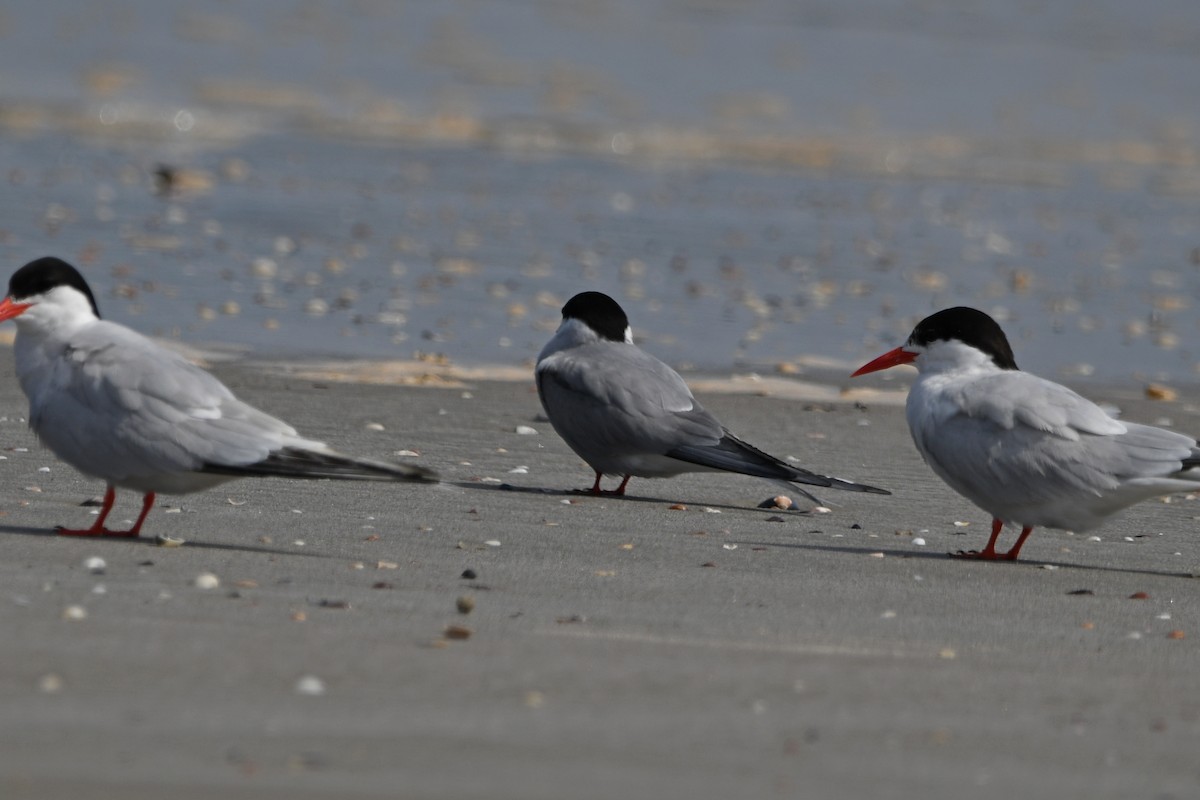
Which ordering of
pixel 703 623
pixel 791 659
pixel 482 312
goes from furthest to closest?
pixel 482 312 < pixel 703 623 < pixel 791 659

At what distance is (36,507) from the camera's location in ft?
17.4

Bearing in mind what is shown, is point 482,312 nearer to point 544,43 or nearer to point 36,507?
point 36,507

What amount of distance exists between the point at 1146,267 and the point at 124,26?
1861cm

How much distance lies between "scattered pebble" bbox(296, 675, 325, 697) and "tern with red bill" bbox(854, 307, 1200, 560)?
2.49m

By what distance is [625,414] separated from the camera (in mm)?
6328

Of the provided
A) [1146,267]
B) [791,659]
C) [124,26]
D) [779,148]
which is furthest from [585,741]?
[124,26]

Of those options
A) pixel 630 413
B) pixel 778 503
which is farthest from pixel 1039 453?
pixel 630 413

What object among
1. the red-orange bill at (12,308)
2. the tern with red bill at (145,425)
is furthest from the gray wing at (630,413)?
the red-orange bill at (12,308)

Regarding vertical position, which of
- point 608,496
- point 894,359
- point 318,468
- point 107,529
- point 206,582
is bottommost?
point 608,496

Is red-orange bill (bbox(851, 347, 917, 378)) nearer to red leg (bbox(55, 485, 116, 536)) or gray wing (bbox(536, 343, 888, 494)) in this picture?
gray wing (bbox(536, 343, 888, 494))

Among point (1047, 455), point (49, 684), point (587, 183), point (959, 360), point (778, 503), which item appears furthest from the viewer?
point (587, 183)

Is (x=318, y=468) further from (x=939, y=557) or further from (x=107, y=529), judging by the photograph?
(x=939, y=557)

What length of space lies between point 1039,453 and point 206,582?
2.37 m

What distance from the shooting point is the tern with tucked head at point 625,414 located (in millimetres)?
6203
